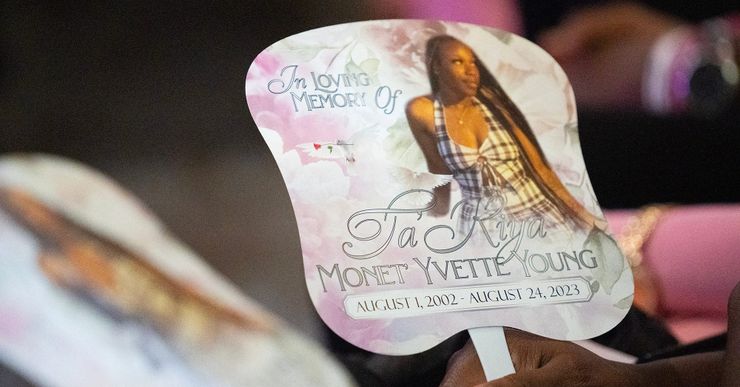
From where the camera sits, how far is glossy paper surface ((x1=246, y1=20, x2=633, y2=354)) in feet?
0.92

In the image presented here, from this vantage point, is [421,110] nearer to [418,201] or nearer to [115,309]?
[418,201]

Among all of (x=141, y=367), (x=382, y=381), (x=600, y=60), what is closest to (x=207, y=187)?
(x=141, y=367)

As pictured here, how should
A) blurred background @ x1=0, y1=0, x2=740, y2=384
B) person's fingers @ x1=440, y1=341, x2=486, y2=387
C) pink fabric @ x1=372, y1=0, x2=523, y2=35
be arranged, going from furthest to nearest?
pink fabric @ x1=372, y1=0, x2=523, y2=35, blurred background @ x1=0, y1=0, x2=740, y2=384, person's fingers @ x1=440, y1=341, x2=486, y2=387

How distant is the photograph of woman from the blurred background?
8 centimetres

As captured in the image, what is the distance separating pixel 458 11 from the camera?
2.54 feet

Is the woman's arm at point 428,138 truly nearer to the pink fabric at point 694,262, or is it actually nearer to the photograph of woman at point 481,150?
the photograph of woman at point 481,150

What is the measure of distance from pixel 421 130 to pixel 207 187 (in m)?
0.31

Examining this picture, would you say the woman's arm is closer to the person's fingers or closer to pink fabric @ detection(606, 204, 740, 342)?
the person's fingers

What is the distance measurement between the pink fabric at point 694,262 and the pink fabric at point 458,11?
18cm

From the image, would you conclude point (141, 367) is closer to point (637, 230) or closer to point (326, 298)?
point (326, 298)

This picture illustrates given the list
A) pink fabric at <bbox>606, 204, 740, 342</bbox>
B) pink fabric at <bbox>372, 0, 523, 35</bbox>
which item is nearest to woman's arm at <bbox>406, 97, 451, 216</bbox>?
pink fabric at <bbox>606, 204, 740, 342</bbox>

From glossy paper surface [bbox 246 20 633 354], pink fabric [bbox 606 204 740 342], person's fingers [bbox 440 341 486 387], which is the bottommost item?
pink fabric [bbox 606 204 740 342]

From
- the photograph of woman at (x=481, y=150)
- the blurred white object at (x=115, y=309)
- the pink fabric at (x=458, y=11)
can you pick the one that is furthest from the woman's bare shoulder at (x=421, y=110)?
the pink fabric at (x=458, y=11)

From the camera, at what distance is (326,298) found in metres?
0.28
